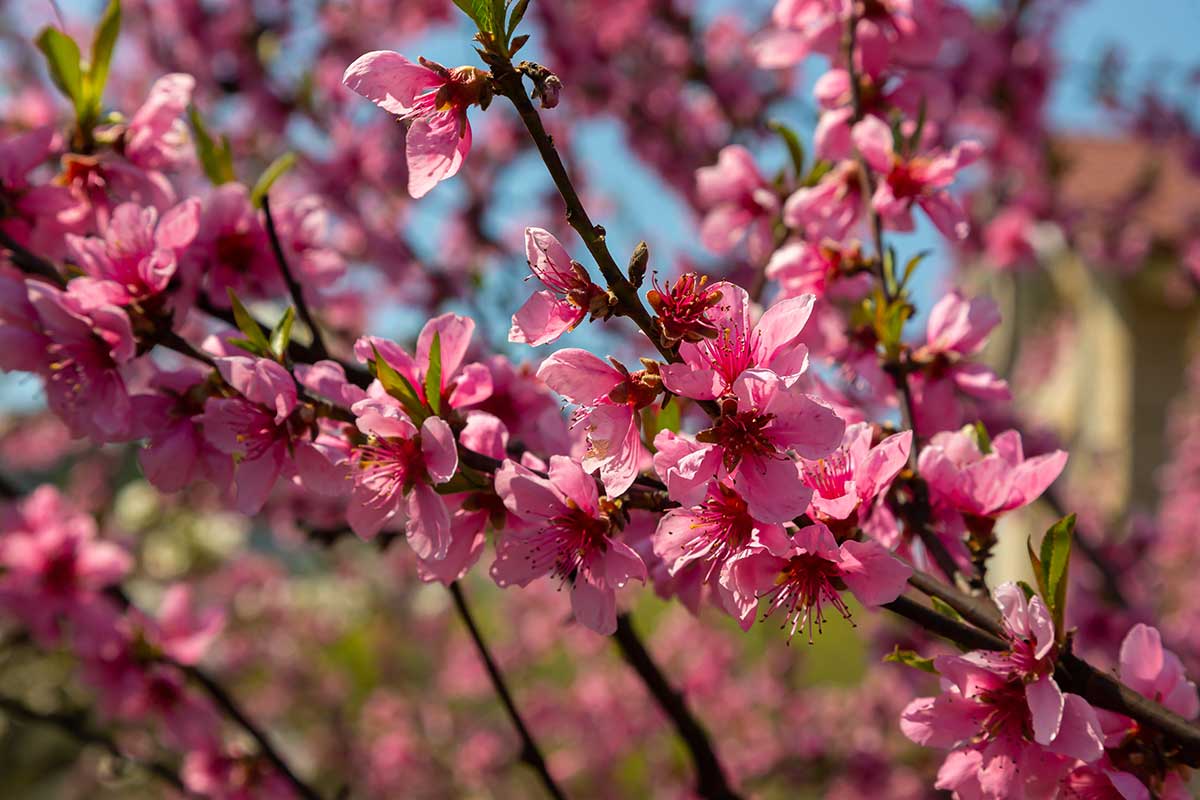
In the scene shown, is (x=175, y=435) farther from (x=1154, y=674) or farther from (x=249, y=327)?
(x=1154, y=674)

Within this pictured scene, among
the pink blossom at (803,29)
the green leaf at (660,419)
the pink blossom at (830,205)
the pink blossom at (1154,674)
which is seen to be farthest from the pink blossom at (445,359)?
the pink blossom at (803,29)

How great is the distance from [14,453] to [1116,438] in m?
12.9

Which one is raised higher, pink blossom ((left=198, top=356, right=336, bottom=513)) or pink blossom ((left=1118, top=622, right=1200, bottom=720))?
pink blossom ((left=198, top=356, right=336, bottom=513))

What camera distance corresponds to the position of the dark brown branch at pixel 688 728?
1512 millimetres

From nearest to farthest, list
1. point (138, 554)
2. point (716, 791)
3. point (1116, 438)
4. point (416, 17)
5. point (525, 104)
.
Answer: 1. point (525, 104)
2. point (716, 791)
3. point (416, 17)
4. point (138, 554)
5. point (1116, 438)

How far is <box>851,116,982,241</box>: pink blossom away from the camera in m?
1.38

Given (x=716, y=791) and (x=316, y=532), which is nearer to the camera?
(x=716, y=791)

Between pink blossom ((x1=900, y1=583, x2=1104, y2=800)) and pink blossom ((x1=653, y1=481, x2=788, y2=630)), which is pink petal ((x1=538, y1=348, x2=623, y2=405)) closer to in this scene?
pink blossom ((x1=653, y1=481, x2=788, y2=630))

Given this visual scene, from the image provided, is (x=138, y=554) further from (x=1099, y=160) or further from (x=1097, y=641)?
(x=1099, y=160)

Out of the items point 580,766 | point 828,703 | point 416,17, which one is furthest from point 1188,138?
point 580,766

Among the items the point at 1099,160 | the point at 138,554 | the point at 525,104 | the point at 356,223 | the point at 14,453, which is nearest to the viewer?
the point at 525,104

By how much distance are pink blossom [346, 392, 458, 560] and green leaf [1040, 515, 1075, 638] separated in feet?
2.19

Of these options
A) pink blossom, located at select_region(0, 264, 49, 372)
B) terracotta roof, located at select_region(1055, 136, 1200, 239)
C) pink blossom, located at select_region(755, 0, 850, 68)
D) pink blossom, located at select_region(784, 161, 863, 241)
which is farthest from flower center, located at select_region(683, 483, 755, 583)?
terracotta roof, located at select_region(1055, 136, 1200, 239)

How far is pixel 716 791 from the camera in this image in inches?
63.9
